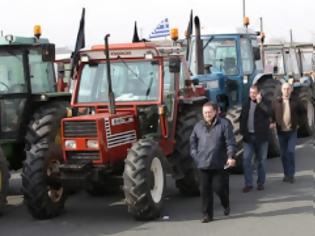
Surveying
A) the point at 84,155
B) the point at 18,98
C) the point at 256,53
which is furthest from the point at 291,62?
the point at 84,155

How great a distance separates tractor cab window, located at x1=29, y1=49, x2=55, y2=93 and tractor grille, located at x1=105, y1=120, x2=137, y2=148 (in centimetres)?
214

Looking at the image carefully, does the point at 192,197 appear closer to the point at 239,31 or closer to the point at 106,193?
the point at 106,193

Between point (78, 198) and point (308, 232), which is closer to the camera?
point (308, 232)

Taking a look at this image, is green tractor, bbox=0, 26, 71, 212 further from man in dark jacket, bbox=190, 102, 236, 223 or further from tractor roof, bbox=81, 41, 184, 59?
man in dark jacket, bbox=190, 102, 236, 223

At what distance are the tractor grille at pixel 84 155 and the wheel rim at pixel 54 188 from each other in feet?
0.83

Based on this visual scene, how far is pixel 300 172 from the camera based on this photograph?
1116cm

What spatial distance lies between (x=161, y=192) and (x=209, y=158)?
813 mm

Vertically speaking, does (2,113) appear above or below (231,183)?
above

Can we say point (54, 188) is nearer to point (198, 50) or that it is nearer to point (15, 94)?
point (15, 94)

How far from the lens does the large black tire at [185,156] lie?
8.98m

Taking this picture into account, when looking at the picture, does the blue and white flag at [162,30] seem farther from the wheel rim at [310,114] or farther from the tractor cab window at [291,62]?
the wheel rim at [310,114]

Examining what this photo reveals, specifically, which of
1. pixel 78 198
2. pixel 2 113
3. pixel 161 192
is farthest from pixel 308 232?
pixel 2 113

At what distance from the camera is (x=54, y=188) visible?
8.30m

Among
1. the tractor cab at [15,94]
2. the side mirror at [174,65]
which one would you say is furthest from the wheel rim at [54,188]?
the side mirror at [174,65]
